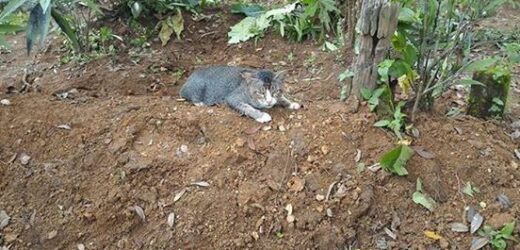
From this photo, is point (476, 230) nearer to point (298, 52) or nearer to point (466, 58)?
point (466, 58)

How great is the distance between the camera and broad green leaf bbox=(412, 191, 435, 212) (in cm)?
334

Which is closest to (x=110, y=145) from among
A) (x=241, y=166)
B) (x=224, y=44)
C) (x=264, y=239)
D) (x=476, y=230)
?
(x=241, y=166)

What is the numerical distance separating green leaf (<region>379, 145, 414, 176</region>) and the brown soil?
0.07 metres

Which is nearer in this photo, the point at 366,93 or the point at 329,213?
the point at 329,213

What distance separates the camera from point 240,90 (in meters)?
3.85

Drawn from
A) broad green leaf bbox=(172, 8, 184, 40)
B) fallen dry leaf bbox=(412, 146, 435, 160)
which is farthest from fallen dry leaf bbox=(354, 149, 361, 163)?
broad green leaf bbox=(172, 8, 184, 40)

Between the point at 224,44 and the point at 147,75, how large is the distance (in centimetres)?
84

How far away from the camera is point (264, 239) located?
10.6ft

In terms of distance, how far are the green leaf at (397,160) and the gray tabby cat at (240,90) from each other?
748 mm

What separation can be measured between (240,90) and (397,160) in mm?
1131

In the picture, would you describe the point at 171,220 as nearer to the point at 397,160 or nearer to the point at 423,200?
the point at 397,160

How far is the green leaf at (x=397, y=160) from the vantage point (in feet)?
10.8

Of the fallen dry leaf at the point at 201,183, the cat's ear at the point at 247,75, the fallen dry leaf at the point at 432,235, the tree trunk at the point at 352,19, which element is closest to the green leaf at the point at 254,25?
the tree trunk at the point at 352,19

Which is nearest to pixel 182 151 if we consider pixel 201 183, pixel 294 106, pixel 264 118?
pixel 201 183
